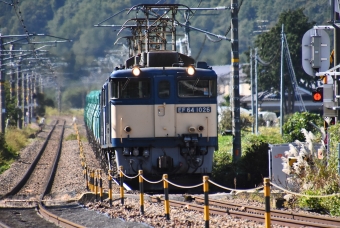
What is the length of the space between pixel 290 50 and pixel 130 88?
34607 mm

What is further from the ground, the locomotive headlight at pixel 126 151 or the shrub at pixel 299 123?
the shrub at pixel 299 123

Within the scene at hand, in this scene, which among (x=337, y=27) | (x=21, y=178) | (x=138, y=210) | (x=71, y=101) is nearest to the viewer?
(x=138, y=210)

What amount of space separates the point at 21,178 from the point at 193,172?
7.75 m

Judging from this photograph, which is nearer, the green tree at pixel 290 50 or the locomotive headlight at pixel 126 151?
the locomotive headlight at pixel 126 151

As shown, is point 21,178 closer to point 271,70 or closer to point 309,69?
point 309,69

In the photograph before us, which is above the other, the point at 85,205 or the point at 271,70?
the point at 271,70

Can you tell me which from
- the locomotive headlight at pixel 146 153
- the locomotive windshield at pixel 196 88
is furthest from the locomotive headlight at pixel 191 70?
the locomotive headlight at pixel 146 153

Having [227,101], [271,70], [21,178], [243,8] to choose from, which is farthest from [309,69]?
[243,8]

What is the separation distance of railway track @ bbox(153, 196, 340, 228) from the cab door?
2.09 meters

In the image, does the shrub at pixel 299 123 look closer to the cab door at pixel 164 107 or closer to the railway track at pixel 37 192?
the railway track at pixel 37 192

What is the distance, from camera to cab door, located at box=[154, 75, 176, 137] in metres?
16.0

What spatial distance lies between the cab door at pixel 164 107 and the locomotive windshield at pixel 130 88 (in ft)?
0.83

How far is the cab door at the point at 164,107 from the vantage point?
16047 millimetres

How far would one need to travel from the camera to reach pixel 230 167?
64.0 ft
